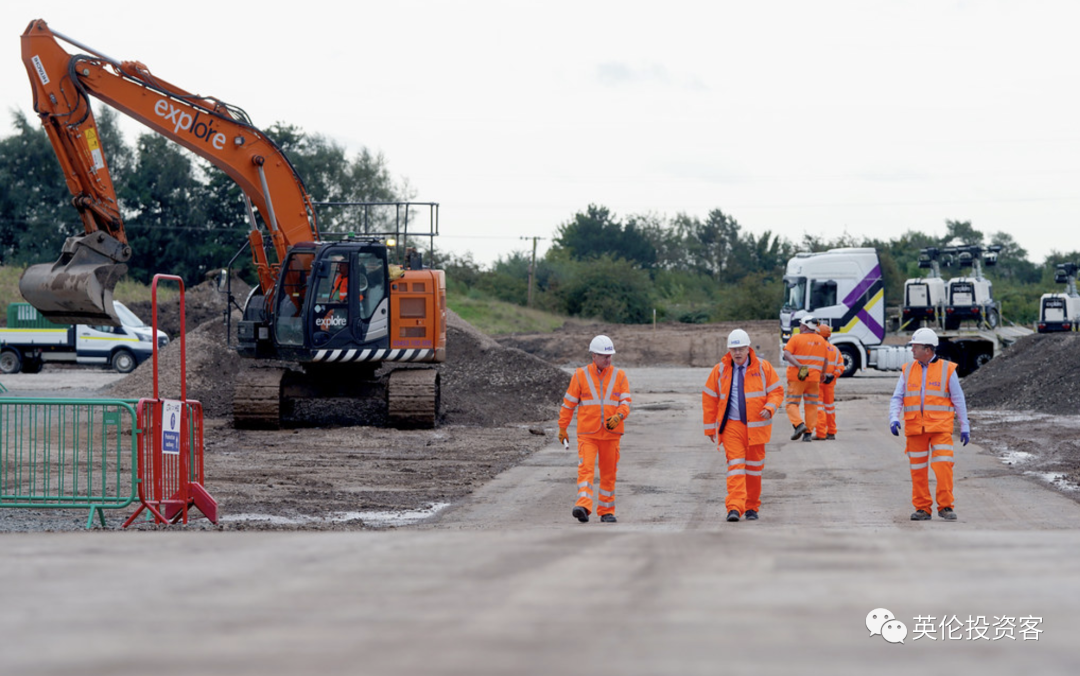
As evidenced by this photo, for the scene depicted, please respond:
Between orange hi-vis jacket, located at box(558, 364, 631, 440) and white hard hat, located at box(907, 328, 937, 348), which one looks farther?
white hard hat, located at box(907, 328, 937, 348)

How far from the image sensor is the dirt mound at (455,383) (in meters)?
21.1

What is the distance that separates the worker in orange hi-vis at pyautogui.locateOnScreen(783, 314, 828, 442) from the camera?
16766mm

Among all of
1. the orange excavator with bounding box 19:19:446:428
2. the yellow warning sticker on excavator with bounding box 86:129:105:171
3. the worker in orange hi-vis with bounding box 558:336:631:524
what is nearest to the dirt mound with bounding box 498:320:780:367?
the orange excavator with bounding box 19:19:446:428

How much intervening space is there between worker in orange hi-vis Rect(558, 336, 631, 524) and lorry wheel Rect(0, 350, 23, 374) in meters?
30.7

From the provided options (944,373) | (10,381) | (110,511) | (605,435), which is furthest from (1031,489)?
(10,381)

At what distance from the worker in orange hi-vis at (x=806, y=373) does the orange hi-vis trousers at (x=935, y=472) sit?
21.5 ft

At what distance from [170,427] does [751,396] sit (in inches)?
200

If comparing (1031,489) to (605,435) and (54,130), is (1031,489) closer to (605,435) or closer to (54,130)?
(605,435)

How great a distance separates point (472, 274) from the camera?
71.6 m

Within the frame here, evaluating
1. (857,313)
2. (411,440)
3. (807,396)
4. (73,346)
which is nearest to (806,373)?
(807,396)

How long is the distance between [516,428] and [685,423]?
331cm

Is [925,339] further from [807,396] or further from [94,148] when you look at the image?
[94,148]

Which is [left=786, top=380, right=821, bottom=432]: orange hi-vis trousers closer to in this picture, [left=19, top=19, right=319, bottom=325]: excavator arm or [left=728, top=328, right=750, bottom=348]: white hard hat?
[left=728, top=328, right=750, bottom=348]: white hard hat

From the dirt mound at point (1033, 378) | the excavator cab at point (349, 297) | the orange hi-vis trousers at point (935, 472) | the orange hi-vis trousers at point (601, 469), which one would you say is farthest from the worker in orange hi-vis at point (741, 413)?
the dirt mound at point (1033, 378)
